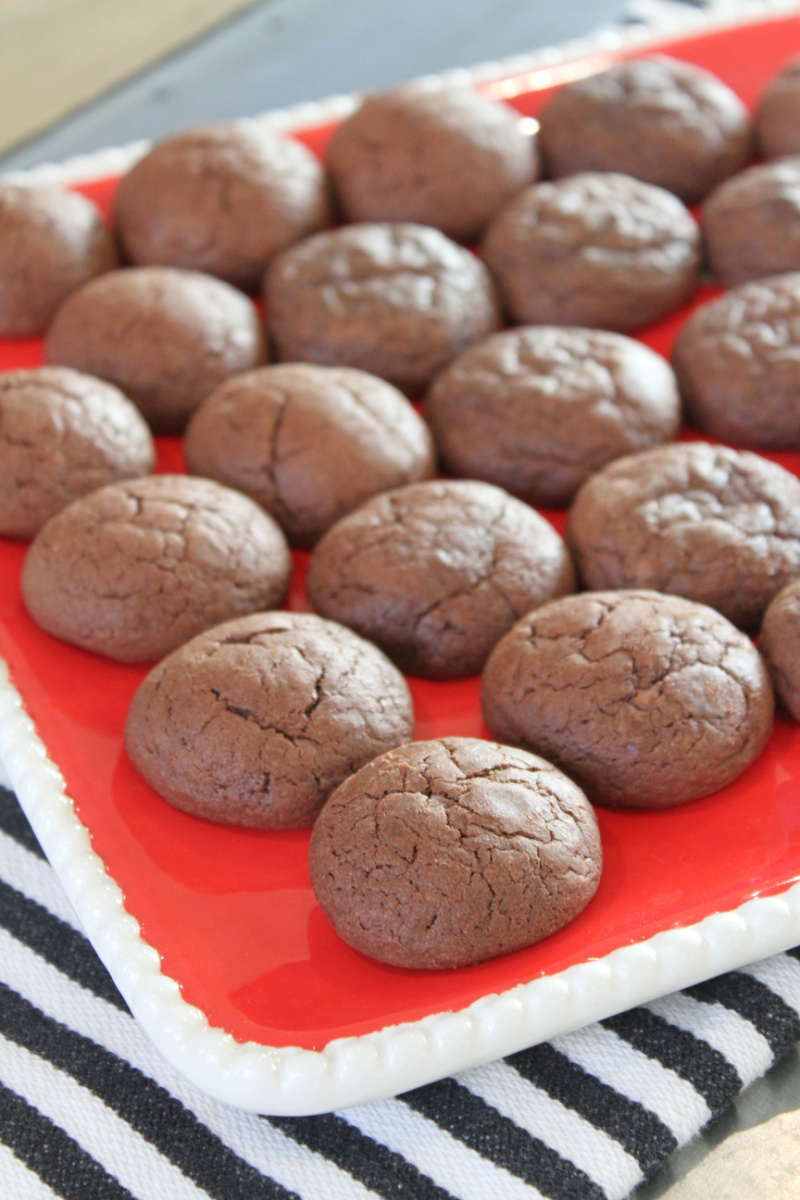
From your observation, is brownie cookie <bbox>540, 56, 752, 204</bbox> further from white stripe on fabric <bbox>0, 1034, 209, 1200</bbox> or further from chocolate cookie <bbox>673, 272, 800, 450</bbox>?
white stripe on fabric <bbox>0, 1034, 209, 1200</bbox>

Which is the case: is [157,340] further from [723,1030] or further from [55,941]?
[723,1030]

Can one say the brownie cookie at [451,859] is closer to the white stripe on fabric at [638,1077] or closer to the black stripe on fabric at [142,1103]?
the white stripe on fabric at [638,1077]

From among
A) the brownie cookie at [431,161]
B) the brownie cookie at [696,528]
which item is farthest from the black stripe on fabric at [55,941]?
the brownie cookie at [431,161]

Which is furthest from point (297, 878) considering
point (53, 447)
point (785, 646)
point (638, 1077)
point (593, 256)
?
point (593, 256)

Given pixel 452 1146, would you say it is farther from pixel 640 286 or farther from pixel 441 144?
pixel 441 144

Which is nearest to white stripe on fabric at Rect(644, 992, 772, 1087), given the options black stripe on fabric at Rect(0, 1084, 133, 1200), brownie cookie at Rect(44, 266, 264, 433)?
black stripe on fabric at Rect(0, 1084, 133, 1200)
